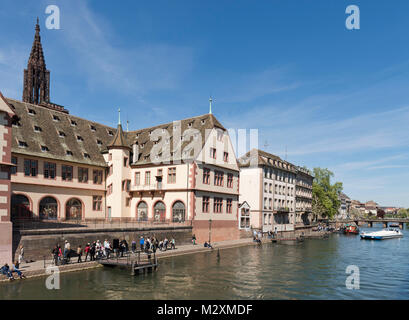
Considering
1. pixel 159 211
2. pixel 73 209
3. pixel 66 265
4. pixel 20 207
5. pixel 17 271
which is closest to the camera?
pixel 17 271

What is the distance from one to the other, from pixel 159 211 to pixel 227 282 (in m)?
23.5

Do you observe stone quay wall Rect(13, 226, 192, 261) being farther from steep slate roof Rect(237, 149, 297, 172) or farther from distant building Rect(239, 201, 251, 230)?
steep slate roof Rect(237, 149, 297, 172)

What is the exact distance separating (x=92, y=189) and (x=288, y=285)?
31.1 metres

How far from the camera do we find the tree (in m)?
102

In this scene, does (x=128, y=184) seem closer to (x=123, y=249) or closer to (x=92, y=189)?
(x=92, y=189)

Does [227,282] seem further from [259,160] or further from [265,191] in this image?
[265,191]

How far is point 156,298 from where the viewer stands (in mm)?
20688

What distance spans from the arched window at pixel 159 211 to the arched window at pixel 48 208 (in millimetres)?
12766

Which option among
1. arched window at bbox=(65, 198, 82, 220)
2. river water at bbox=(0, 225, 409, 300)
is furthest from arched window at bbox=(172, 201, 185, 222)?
arched window at bbox=(65, 198, 82, 220)

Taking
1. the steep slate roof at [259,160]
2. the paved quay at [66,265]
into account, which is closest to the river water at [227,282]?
the paved quay at [66,265]

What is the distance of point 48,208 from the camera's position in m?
41.2

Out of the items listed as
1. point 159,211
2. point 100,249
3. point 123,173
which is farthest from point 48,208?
point 100,249

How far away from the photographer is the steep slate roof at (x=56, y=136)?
1590 inches

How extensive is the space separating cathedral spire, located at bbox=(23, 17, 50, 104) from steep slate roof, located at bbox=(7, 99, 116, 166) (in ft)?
152
